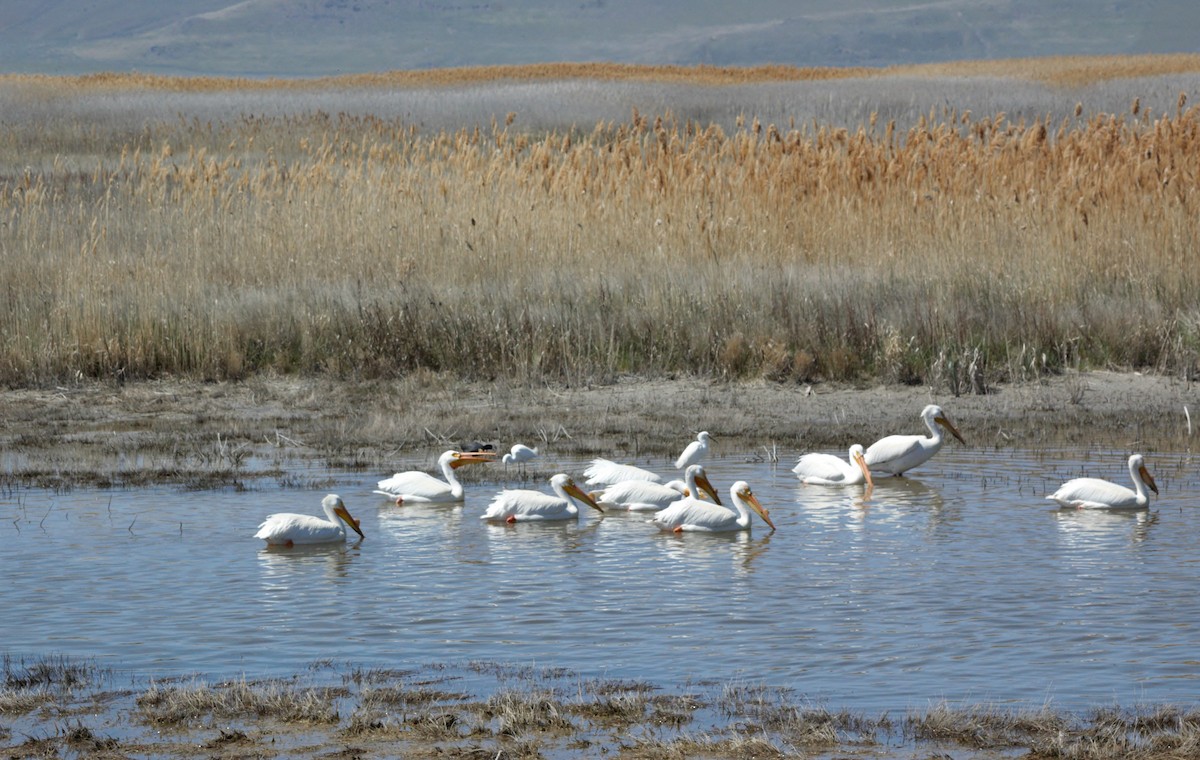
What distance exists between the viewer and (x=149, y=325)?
47.7ft

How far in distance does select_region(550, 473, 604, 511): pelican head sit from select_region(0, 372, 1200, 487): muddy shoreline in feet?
6.08

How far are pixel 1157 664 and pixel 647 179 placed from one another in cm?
1193

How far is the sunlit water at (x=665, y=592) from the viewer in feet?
21.2

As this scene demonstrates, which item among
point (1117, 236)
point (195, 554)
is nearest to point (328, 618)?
point (195, 554)

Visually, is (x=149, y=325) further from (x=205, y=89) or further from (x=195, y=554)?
(x=205, y=89)

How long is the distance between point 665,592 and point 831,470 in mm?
3144

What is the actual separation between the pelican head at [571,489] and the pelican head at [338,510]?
4.33ft

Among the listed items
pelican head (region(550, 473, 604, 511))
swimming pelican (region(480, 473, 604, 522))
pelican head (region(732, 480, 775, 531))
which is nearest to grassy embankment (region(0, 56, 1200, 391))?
pelican head (region(550, 473, 604, 511))

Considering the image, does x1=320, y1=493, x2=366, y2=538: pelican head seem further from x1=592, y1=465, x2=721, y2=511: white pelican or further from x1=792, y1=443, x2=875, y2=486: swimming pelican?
x1=792, y1=443, x2=875, y2=486: swimming pelican

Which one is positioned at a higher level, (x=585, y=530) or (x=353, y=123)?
(x=353, y=123)

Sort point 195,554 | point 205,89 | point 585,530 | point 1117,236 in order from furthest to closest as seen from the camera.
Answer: point 205,89 < point 1117,236 < point 585,530 < point 195,554

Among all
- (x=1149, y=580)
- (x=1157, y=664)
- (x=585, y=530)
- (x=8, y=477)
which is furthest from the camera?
(x=8, y=477)

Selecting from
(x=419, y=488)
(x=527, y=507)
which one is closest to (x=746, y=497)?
(x=527, y=507)

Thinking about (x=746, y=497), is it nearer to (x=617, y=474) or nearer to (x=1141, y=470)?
(x=617, y=474)
